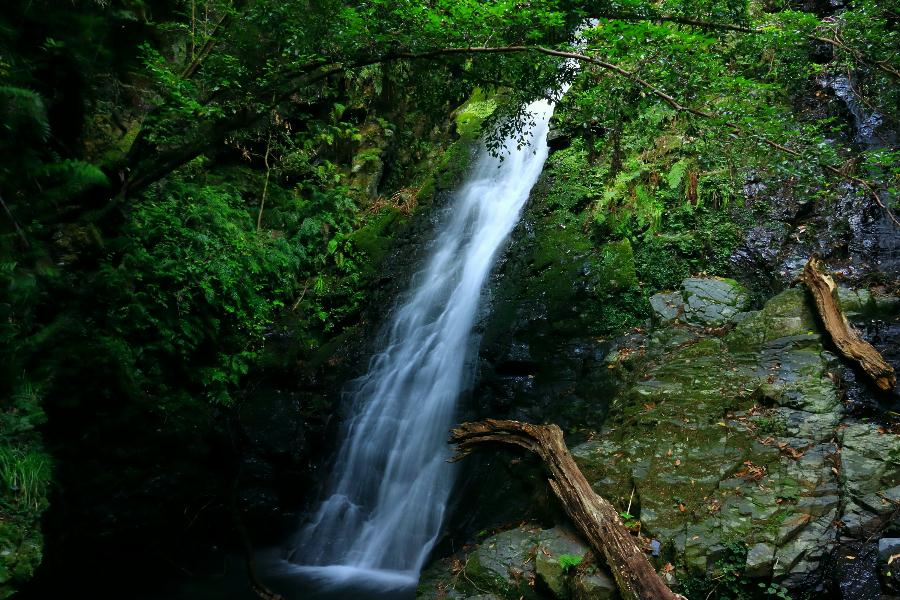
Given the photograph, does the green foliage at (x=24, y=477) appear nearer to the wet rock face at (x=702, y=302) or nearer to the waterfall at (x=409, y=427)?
the waterfall at (x=409, y=427)

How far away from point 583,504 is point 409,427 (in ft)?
13.7

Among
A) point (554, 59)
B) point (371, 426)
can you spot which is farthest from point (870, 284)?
point (371, 426)

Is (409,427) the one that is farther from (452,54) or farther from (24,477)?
(452,54)

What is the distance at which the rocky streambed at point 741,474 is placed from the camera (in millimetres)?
3869

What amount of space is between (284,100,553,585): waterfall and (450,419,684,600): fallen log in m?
1.71

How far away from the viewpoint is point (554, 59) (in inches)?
242

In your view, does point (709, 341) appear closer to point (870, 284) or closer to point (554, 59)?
point (870, 284)

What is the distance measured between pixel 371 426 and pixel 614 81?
632 cm

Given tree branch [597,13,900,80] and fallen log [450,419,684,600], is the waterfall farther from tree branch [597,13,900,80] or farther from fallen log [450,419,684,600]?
tree branch [597,13,900,80]

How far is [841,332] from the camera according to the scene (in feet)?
18.4

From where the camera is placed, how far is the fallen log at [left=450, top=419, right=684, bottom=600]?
154 inches

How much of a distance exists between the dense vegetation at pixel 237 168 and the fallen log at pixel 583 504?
8.98 feet

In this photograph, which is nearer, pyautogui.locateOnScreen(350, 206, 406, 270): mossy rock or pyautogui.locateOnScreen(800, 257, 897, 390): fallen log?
pyautogui.locateOnScreen(800, 257, 897, 390): fallen log

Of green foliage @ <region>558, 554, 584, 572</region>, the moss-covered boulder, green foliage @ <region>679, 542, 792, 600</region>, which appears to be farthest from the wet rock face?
green foliage @ <region>558, 554, 584, 572</region>
